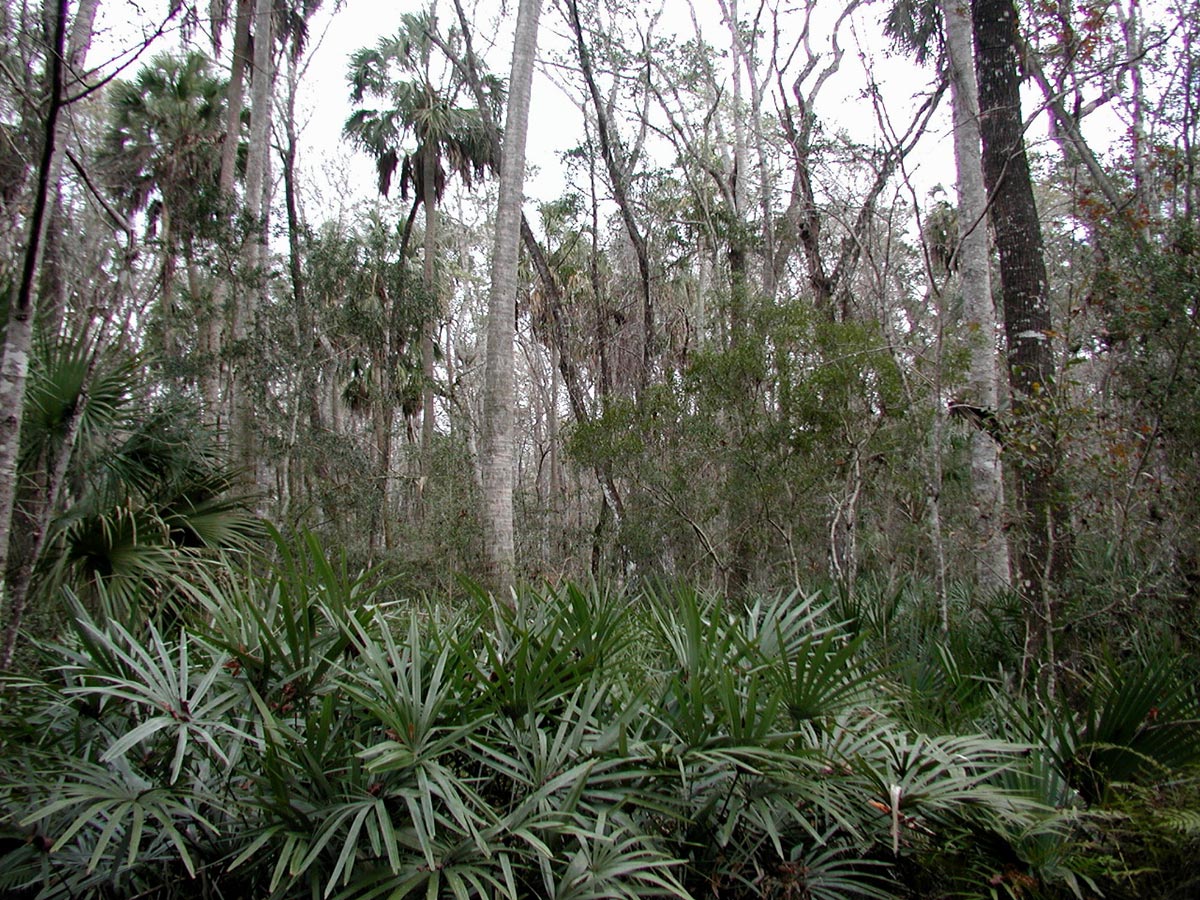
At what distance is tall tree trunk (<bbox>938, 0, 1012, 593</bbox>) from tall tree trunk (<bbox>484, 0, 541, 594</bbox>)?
4888 millimetres

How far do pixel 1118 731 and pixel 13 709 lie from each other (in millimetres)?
4225

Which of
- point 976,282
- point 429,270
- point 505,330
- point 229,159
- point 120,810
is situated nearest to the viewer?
point 120,810

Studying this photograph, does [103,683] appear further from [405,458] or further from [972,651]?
[405,458]

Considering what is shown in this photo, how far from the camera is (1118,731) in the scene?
312cm

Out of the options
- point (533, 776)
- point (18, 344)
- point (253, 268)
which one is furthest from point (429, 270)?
point (533, 776)

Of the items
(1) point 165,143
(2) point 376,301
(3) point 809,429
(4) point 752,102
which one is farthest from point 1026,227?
(1) point 165,143

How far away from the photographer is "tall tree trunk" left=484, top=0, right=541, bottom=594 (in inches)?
369

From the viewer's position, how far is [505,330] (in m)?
9.91

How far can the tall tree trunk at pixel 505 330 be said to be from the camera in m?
9.37

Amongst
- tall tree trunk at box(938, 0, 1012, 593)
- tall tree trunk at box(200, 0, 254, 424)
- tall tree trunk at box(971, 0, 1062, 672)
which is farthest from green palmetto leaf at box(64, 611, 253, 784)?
tall tree trunk at box(200, 0, 254, 424)

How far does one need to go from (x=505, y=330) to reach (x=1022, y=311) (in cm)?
554

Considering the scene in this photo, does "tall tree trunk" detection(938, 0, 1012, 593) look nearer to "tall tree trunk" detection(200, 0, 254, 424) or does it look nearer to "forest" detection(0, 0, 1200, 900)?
"forest" detection(0, 0, 1200, 900)

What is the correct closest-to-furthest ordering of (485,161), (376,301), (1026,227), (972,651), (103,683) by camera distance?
1. (103,683)
2. (972,651)
3. (1026,227)
4. (376,301)
5. (485,161)

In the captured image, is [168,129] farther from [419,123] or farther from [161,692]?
[161,692]
